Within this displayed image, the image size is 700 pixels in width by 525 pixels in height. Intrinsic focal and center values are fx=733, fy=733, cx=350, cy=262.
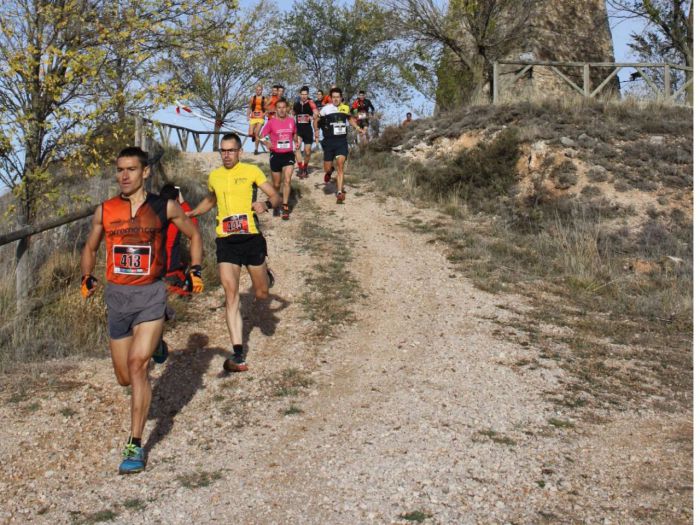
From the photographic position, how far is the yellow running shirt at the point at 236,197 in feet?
22.4

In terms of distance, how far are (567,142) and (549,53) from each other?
10.5 metres

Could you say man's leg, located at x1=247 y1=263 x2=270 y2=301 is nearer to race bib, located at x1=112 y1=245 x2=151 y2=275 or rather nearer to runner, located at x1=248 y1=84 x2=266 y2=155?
race bib, located at x1=112 y1=245 x2=151 y2=275

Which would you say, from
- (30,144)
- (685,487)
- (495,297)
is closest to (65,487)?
(685,487)

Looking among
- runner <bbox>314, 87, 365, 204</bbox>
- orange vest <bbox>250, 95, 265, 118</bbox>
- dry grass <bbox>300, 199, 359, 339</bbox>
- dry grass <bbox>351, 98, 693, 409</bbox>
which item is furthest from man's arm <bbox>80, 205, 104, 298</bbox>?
orange vest <bbox>250, 95, 265, 118</bbox>

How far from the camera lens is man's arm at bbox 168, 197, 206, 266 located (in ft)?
16.8

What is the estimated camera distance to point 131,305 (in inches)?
191

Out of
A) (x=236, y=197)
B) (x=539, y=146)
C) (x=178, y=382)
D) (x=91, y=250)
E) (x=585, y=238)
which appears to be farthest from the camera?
(x=539, y=146)

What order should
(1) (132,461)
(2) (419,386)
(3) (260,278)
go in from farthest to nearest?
(3) (260,278) < (2) (419,386) < (1) (132,461)

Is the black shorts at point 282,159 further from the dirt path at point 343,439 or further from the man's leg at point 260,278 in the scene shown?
the man's leg at point 260,278

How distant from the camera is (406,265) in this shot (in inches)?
424

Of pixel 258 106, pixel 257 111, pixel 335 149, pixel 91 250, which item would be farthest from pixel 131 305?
pixel 257 111

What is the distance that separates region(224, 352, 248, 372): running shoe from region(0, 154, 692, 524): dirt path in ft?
0.47

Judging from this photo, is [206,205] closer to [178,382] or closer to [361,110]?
[178,382]

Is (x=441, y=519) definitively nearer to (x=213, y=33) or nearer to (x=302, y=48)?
(x=213, y=33)
